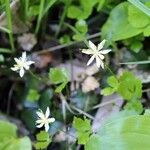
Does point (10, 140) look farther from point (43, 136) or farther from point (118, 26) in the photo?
point (118, 26)

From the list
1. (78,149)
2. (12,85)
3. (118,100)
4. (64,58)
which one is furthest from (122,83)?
(12,85)

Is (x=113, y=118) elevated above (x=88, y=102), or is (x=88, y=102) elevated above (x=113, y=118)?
(x=88, y=102)

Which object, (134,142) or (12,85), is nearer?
(134,142)

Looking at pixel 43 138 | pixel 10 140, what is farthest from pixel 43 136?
pixel 10 140

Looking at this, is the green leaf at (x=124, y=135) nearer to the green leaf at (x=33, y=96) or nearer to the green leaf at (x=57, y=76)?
the green leaf at (x=57, y=76)

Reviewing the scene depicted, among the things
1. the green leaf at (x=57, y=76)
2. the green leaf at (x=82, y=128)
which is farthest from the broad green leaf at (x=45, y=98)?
the green leaf at (x=82, y=128)

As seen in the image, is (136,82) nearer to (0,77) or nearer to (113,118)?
(113,118)
